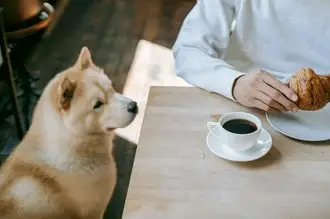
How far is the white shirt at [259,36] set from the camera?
47.2 inches

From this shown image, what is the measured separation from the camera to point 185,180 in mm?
873

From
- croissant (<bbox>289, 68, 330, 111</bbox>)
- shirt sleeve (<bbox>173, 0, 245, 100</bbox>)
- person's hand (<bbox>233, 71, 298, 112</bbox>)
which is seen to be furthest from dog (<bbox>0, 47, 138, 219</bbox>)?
croissant (<bbox>289, 68, 330, 111</bbox>)

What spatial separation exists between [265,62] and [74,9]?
6.12 feet

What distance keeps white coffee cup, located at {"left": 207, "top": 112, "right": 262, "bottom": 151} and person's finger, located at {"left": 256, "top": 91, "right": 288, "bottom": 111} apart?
97mm

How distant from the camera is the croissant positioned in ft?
3.16

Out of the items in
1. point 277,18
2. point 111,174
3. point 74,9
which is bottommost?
point 74,9

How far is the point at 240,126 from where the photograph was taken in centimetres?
93

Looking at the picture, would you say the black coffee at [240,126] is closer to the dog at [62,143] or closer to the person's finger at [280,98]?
the person's finger at [280,98]

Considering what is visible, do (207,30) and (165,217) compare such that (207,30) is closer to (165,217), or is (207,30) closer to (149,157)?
(149,157)

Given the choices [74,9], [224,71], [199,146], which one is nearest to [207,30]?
[224,71]

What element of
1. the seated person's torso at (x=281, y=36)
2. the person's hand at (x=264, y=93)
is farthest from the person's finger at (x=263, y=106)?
the seated person's torso at (x=281, y=36)

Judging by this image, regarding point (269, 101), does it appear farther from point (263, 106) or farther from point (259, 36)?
point (259, 36)

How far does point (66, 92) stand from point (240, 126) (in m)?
0.38

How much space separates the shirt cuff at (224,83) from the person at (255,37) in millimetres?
42
